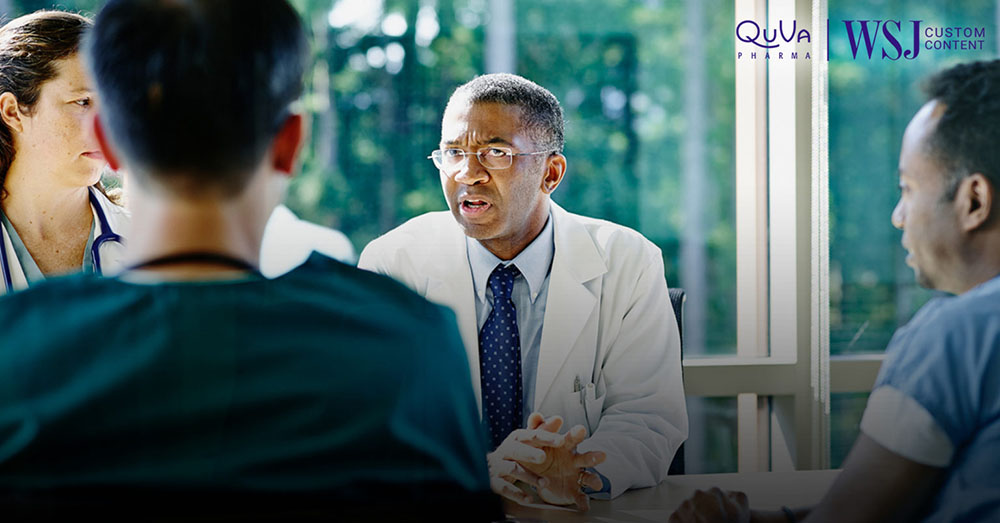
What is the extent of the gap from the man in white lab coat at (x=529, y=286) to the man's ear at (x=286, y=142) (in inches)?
38.8

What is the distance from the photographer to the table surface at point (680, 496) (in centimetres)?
177

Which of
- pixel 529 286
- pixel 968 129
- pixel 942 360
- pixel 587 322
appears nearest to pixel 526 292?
pixel 529 286

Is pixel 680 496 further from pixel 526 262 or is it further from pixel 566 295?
pixel 526 262

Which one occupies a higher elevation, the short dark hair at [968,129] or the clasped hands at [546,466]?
the short dark hair at [968,129]

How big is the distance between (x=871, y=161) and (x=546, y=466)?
1223 millimetres

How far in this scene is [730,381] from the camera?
2473mm

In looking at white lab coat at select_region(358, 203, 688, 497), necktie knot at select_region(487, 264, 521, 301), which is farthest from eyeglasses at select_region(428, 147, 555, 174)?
necktie knot at select_region(487, 264, 521, 301)

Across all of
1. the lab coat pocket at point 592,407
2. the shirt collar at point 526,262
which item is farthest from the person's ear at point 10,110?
the lab coat pocket at point 592,407

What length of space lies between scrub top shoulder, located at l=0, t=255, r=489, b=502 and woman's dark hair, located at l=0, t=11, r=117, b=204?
1.22 metres

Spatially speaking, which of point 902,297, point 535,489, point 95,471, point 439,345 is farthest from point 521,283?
point 95,471

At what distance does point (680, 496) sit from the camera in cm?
192

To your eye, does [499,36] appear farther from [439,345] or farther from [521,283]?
[439,345]

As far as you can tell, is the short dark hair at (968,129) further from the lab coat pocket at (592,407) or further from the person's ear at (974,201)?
the lab coat pocket at (592,407)

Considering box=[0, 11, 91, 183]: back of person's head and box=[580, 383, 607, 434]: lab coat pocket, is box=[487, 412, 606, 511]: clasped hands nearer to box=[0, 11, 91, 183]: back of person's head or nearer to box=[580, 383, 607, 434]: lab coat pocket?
box=[580, 383, 607, 434]: lab coat pocket
